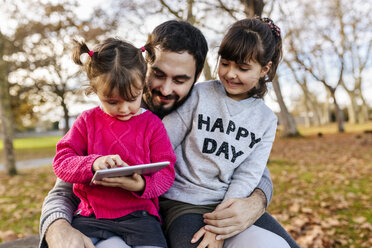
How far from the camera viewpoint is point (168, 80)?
1959mm

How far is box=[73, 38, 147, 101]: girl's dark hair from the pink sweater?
0.20m

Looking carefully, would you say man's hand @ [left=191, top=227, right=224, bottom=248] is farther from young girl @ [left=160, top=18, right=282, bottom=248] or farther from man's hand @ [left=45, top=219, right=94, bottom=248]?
man's hand @ [left=45, top=219, right=94, bottom=248]

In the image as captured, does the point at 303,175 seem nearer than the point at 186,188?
No

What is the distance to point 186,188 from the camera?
1.90 m

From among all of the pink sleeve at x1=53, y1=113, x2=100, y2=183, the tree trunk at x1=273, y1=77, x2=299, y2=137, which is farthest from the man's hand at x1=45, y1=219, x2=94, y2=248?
the tree trunk at x1=273, y1=77, x2=299, y2=137

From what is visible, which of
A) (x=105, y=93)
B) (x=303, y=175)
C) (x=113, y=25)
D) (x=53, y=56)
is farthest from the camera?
(x=53, y=56)

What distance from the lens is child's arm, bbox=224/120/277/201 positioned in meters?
1.87

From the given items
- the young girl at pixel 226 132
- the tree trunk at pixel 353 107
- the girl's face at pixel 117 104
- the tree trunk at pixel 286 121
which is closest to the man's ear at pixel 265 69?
the young girl at pixel 226 132

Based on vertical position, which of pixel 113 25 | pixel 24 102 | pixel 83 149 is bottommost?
pixel 24 102

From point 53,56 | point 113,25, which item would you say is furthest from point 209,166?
point 53,56

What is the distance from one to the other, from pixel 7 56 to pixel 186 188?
13.8 meters

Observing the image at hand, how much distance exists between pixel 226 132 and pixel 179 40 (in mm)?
652

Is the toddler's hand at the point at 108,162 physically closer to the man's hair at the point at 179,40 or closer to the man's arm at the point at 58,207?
the man's arm at the point at 58,207

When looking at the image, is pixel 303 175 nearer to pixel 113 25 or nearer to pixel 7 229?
pixel 7 229
